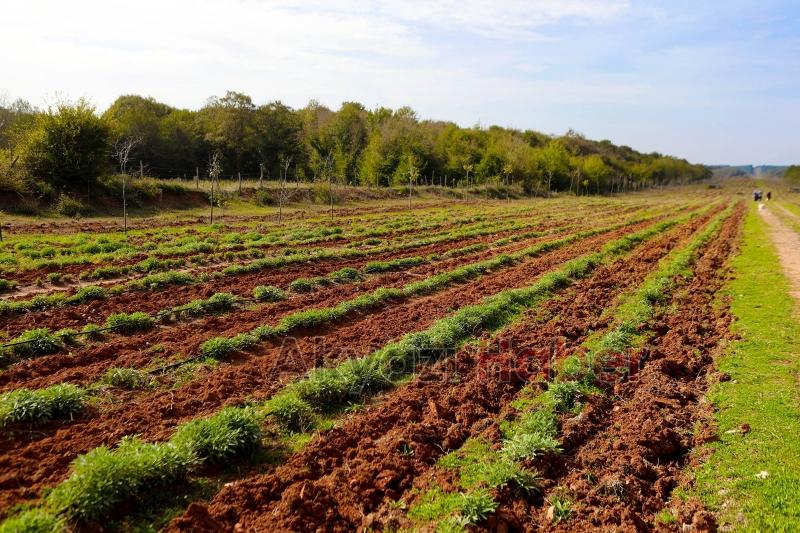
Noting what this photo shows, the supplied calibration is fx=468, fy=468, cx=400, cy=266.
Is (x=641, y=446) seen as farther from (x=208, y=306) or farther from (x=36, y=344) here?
(x=36, y=344)

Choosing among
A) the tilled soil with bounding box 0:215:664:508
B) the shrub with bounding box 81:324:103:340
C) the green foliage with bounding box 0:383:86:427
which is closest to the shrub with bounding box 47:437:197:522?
the tilled soil with bounding box 0:215:664:508

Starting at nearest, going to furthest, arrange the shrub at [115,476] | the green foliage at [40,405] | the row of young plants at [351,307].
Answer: the shrub at [115,476]
the green foliage at [40,405]
the row of young plants at [351,307]

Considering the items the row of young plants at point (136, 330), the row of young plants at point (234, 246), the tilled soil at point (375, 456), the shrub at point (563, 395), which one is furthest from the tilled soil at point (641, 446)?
the row of young plants at point (234, 246)

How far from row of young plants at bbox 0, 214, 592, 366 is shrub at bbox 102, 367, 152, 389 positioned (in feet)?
7.39

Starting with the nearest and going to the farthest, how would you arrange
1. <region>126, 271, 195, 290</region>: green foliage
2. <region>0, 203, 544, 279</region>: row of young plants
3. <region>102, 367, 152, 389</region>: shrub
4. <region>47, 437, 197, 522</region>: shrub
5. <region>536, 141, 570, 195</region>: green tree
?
<region>47, 437, 197, 522</region>: shrub → <region>102, 367, 152, 389</region>: shrub → <region>126, 271, 195, 290</region>: green foliage → <region>0, 203, 544, 279</region>: row of young plants → <region>536, 141, 570, 195</region>: green tree

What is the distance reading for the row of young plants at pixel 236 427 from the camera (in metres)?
4.71

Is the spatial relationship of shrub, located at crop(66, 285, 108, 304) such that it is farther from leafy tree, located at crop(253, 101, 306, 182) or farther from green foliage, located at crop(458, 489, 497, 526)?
leafy tree, located at crop(253, 101, 306, 182)

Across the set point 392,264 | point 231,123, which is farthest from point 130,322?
point 231,123

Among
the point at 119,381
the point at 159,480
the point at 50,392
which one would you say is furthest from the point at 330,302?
the point at 159,480

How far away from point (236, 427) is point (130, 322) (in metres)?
5.89

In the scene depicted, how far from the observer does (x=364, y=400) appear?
7.62m

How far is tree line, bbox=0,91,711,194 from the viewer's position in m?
33.9

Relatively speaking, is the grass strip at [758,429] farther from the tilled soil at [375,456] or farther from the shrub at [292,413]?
the shrub at [292,413]

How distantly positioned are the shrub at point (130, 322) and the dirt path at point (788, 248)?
57.7 ft
